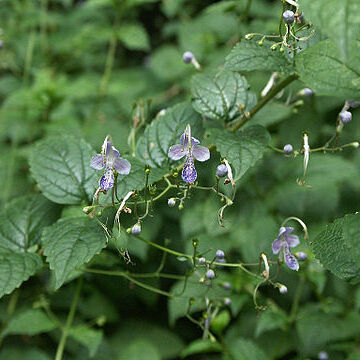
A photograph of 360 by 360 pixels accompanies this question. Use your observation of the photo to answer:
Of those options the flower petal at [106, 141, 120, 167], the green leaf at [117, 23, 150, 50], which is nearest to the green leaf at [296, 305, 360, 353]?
the flower petal at [106, 141, 120, 167]

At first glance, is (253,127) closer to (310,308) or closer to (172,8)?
(310,308)

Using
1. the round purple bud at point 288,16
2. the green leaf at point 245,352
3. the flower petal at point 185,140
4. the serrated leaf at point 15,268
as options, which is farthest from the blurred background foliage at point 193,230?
the round purple bud at point 288,16

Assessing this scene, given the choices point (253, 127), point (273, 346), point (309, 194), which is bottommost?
point (273, 346)

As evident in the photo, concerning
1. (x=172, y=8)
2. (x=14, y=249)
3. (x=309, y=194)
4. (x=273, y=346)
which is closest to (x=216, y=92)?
(x=14, y=249)

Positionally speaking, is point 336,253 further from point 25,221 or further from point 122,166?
point 25,221

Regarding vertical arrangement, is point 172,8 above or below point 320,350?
above

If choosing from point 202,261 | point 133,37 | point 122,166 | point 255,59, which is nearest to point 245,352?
point 202,261
